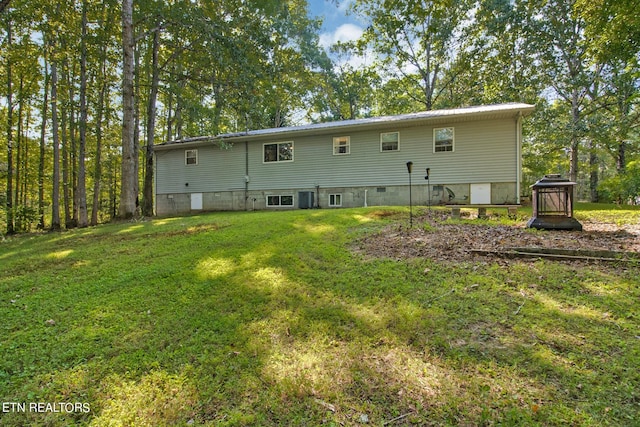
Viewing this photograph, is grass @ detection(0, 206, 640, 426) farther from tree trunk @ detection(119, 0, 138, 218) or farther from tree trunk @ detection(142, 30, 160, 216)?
tree trunk @ detection(142, 30, 160, 216)

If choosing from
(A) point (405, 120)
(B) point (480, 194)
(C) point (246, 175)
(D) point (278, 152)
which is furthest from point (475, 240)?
(C) point (246, 175)

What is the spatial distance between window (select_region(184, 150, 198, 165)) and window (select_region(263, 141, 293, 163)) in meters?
4.05

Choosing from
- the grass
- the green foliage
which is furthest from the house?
the grass

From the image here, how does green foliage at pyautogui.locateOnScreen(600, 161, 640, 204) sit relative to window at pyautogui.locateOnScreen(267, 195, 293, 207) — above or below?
above

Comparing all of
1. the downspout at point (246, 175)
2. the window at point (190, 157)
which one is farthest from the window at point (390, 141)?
the window at point (190, 157)

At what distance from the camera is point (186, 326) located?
306cm

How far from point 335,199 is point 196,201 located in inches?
299

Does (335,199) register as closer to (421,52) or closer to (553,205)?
(553,205)

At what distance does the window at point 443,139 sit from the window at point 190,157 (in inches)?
464

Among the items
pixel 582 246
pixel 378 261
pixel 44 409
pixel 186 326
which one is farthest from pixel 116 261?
pixel 582 246

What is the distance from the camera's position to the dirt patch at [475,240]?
15.9 ft

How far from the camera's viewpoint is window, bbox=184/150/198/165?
15.7 metres

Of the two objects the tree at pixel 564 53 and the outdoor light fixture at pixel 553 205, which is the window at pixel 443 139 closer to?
the outdoor light fixture at pixel 553 205

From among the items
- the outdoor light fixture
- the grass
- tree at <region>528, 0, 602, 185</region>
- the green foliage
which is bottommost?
the grass
